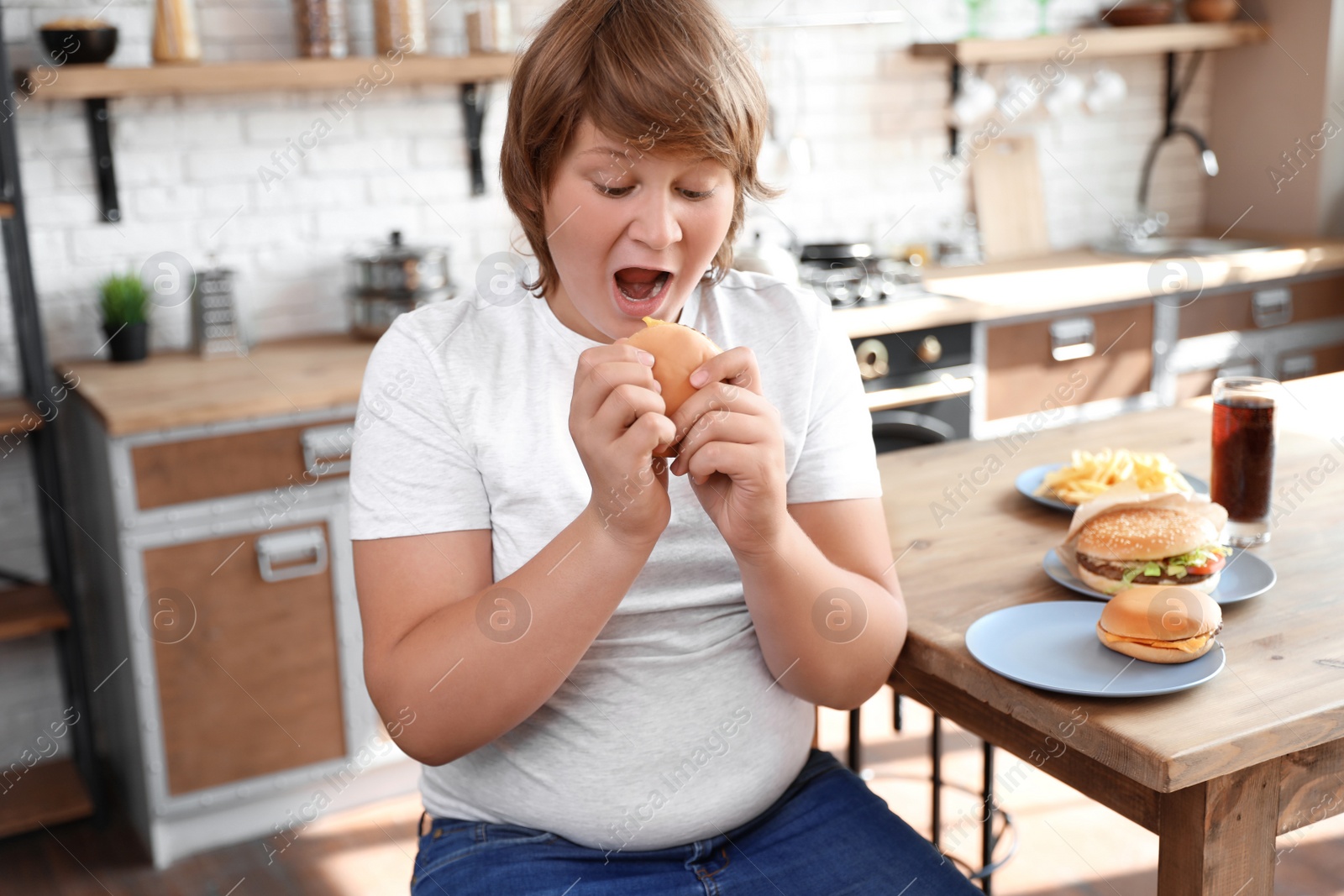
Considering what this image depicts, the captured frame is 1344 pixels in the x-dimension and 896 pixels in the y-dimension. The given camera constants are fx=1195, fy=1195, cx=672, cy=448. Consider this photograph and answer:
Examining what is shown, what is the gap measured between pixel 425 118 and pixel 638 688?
7.10 ft

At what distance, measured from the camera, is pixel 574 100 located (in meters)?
1.09

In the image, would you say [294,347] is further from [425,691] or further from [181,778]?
[425,691]

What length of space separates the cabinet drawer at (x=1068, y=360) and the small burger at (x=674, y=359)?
2204 millimetres

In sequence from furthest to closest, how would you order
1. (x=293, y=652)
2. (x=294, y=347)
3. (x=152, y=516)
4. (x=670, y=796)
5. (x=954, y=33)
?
(x=954, y=33), (x=294, y=347), (x=293, y=652), (x=152, y=516), (x=670, y=796)

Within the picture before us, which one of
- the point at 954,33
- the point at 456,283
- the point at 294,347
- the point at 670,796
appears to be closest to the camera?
the point at 670,796

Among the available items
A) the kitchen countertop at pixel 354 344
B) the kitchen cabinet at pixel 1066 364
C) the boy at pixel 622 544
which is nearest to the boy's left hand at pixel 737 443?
the boy at pixel 622 544

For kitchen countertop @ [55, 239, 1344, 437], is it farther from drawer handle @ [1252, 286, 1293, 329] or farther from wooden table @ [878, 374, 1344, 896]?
wooden table @ [878, 374, 1344, 896]

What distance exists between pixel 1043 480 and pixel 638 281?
0.66 metres

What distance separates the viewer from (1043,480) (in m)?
1.53

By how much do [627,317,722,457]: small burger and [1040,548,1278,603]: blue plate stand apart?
1.60 ft

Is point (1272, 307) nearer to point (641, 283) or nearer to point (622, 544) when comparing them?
point (641, 283)

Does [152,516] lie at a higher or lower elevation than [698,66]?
lower

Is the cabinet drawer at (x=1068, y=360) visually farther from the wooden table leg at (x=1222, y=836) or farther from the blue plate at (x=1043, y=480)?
the wooden table leg at (x=1222, y=836)

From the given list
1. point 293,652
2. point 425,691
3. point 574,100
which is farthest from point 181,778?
point 574,100
